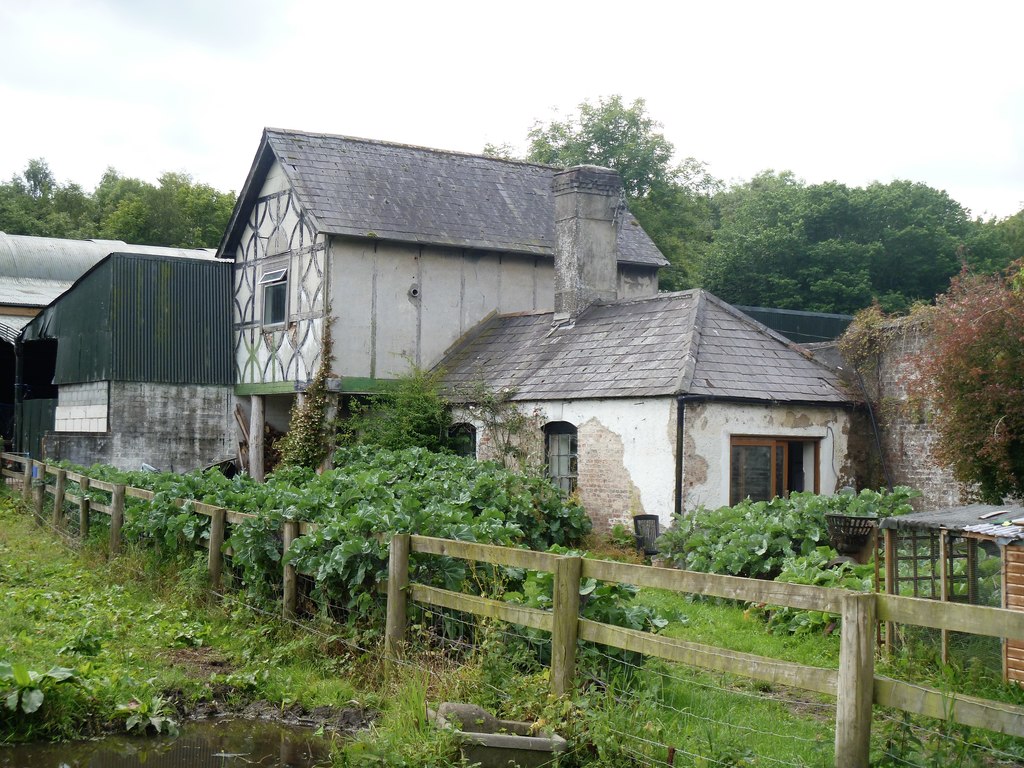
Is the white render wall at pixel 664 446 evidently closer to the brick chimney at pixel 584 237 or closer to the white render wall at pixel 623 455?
the white render wall at pixel 623 455

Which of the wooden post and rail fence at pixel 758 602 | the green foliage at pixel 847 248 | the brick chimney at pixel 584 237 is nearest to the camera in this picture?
the wooden post and rail fence at pixel 758 602

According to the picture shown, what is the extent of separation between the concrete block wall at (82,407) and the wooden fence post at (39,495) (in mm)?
6005

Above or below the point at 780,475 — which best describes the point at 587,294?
above

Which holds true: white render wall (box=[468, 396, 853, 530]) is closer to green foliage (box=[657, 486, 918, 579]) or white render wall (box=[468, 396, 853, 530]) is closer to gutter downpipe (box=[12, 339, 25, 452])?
green foliage (box=[657, 486, 918, 579])

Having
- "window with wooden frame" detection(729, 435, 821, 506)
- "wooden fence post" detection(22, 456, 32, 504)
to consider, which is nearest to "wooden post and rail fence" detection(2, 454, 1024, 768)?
"window with wooden frame" detection(729, 435, 821, 506)

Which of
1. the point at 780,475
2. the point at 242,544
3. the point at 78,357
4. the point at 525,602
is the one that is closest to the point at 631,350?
the point at 780,475

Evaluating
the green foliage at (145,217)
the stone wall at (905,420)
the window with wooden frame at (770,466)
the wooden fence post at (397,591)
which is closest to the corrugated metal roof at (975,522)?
the wooden fence post at (397,591)

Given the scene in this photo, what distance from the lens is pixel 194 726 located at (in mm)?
7238

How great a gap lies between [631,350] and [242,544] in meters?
9.54

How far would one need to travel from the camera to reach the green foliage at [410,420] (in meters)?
20.1

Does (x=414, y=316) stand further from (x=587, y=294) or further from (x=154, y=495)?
(x=154, y=495)

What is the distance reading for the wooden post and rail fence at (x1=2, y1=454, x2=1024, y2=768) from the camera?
453 cm

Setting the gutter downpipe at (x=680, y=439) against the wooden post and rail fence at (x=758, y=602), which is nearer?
the wooden post and rail fence at (x=758, y=602)

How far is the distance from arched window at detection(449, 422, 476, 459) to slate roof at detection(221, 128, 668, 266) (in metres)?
4.14
